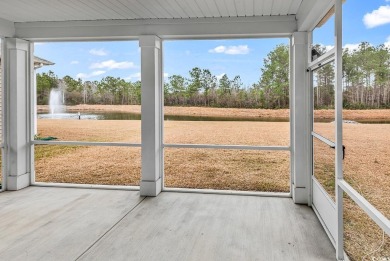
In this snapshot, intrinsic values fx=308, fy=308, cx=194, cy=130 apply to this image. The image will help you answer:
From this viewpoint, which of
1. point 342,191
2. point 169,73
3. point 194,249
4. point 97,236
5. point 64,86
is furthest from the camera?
point 64,86

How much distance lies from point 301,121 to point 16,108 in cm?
431

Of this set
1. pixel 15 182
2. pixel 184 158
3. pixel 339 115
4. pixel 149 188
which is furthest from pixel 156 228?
pixel 15 182

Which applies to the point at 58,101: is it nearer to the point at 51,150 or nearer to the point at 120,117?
the point at 51,150

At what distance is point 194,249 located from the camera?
2838 millimetres

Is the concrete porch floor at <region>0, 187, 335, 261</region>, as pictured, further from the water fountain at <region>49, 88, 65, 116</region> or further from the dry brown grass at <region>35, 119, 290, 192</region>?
the water fountain at <region>49, 88, 65, 116</region>

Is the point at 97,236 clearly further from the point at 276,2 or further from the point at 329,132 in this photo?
the point at 276,2

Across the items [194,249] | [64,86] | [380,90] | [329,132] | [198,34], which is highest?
[198,34]

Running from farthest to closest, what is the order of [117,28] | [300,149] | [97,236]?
[117,28]
[300,149]
[97,236]

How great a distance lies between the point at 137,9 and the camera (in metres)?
4.01

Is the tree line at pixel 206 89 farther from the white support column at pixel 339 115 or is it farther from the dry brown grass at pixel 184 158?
the white support column at pixel 339 115

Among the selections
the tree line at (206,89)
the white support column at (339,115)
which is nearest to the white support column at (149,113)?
the tree line at (206,89)

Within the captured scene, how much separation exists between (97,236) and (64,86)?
308 centimetres

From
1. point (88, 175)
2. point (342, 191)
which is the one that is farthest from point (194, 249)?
point (88, 175)

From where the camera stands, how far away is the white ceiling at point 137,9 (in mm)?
3748
